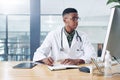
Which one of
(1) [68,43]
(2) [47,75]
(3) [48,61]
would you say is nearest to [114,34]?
(2) [47,75]

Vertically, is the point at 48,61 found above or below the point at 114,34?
below

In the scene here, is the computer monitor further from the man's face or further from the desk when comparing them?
the man's face

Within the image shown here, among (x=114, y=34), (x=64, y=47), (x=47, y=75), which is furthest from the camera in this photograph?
(x=64, y=47)

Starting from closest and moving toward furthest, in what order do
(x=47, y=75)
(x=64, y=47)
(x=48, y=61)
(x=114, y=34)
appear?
(x=114, y=34)
(x=47, y=75)
(x=48, y=61)
(x=64, y=47)

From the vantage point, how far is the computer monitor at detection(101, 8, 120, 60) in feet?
4.60

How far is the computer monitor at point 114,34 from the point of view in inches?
55.2

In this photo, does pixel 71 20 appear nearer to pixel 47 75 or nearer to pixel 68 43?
pixel 68 43

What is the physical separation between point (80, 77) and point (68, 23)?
1.28 meters

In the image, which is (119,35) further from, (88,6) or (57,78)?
(88,6)

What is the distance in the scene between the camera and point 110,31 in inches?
56.0

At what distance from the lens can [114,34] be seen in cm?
143

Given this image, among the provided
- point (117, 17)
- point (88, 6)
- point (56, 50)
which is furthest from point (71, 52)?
point (88, 6)

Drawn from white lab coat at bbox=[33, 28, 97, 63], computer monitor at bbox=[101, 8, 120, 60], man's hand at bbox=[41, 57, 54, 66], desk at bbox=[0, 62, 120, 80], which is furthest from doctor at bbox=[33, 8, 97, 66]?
computer monitor at bbox=[101, 8, 120, 60]

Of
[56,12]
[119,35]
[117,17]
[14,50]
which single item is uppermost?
[56,12]
